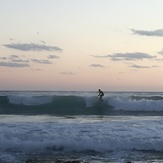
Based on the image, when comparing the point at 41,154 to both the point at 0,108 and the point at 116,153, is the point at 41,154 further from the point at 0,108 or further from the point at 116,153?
the point at 0,108

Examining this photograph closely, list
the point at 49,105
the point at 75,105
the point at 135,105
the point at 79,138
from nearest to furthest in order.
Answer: the point at 79,138
the point at 75,105
the point at 49,105
the point at 135,105

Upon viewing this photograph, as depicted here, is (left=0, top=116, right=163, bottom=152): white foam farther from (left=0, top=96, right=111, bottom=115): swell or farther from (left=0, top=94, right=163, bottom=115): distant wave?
(left=0, top=94, right=163, bottom=115): distant wave

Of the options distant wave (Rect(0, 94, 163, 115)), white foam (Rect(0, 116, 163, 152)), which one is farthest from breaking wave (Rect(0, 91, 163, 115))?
white foam (Rect(0, 116, 163, 152))

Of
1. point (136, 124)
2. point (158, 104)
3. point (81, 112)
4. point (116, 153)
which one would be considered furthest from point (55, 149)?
point (158, 104)

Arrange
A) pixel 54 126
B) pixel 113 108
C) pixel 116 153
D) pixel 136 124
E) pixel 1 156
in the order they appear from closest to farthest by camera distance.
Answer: pixel 1 156 < pixel 116 153 < pixel 54 126 < pixel 136 124 < pixel 113 108

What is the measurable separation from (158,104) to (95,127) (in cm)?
1893

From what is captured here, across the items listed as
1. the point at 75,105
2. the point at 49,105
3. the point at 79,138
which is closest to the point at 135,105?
the point at 75,105

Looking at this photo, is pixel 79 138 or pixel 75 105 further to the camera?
pixel 75 105

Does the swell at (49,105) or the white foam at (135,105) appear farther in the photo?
the white foam at (135,105)

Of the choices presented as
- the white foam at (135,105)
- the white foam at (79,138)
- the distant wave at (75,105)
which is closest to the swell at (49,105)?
the distant wave at (75,105)

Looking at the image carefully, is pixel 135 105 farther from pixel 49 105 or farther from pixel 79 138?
pixel 79 138

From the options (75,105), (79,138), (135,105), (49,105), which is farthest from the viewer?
(135,105)

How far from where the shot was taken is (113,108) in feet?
106

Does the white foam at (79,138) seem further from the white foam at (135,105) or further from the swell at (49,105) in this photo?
the white foam at (135,105)
